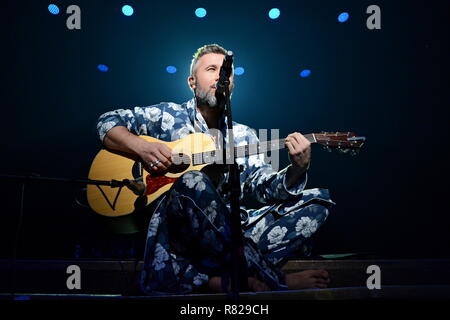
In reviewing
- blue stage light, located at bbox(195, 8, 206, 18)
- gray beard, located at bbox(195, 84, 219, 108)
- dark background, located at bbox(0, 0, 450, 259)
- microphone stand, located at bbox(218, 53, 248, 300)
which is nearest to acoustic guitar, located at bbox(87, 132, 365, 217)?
gray beard, located at bbox(195, 84, 219, 108)

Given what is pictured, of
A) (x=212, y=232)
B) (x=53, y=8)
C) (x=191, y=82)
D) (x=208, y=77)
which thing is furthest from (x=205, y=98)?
(x=53, y=8)

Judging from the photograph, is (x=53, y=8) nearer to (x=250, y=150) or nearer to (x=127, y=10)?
(x=127, y=10)

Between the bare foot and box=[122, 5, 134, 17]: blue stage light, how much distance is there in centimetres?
204

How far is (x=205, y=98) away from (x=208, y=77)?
0.15 m

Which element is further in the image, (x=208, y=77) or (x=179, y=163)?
(x=208, y=77)

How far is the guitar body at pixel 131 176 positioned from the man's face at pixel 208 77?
11.1 inches

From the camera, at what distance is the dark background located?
2381mm

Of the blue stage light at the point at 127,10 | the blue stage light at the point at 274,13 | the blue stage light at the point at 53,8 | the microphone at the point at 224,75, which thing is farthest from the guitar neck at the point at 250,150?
the blue stage light at the point at 53,8

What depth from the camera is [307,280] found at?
61.9 inches

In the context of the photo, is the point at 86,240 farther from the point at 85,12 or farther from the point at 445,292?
the point at 445,292

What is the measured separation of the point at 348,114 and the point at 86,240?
2.19 meters

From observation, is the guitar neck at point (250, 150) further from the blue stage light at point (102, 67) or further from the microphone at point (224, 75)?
the blue stage light at point (102, 67)

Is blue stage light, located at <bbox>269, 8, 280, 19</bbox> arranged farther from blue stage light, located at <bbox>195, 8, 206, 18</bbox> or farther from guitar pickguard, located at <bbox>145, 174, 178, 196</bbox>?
guitar pickguard, located at <bbox>145, 174, 178, 196</bbox>

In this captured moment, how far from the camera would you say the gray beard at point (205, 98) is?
7.23 feet
